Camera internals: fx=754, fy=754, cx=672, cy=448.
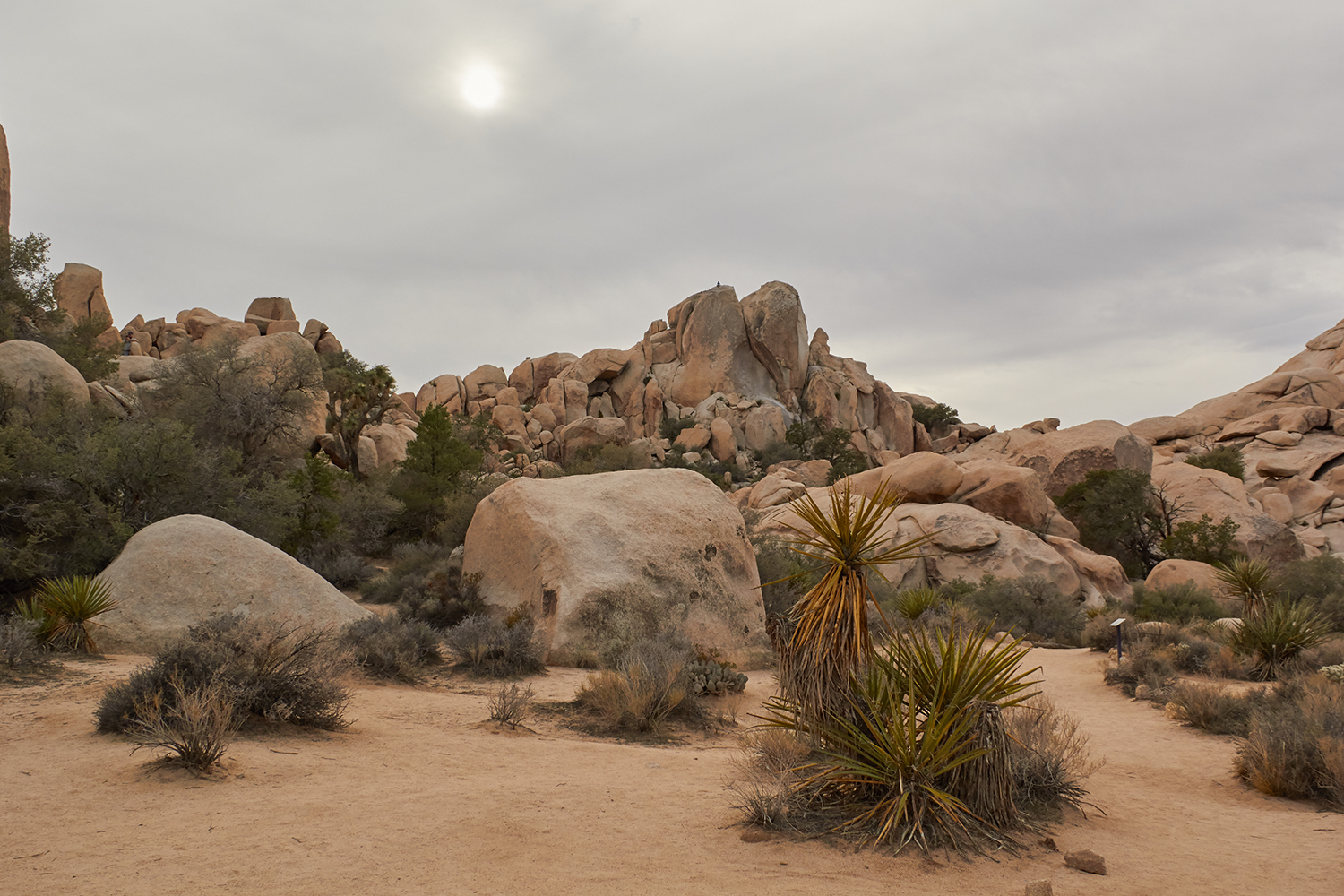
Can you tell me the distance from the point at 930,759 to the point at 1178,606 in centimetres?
1752

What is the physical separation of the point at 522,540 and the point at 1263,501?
1386 inches

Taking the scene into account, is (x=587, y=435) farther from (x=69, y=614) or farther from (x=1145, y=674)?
(x=1145, y=674)

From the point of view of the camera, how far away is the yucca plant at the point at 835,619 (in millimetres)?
5598

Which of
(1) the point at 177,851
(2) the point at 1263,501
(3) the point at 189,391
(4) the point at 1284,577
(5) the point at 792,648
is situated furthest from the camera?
(2) the point at 1263,501

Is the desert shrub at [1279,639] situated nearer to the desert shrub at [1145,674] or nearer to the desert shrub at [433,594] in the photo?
the desert shrub at [1145,674]

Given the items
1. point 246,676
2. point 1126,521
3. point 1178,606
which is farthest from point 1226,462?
point 246,676

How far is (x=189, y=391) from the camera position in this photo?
2186 cm

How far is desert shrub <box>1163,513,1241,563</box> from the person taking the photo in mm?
25922

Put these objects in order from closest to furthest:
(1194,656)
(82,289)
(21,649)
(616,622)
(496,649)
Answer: (21,649) → (496,649) → (616,622) → (1194,656) → (82,289)

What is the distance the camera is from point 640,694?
842 centimetres

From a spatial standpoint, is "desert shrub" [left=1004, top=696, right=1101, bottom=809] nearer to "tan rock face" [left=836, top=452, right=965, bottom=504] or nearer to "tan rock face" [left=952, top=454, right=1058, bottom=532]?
"tan rock face" [left=836, top=452, right=965, bottom=504]

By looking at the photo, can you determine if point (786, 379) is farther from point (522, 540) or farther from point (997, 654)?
point (997, 654)

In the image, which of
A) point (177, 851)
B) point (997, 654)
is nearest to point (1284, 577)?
point (997, 654)

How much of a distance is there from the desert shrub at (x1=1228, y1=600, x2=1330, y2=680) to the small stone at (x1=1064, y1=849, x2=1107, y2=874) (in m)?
8.59
